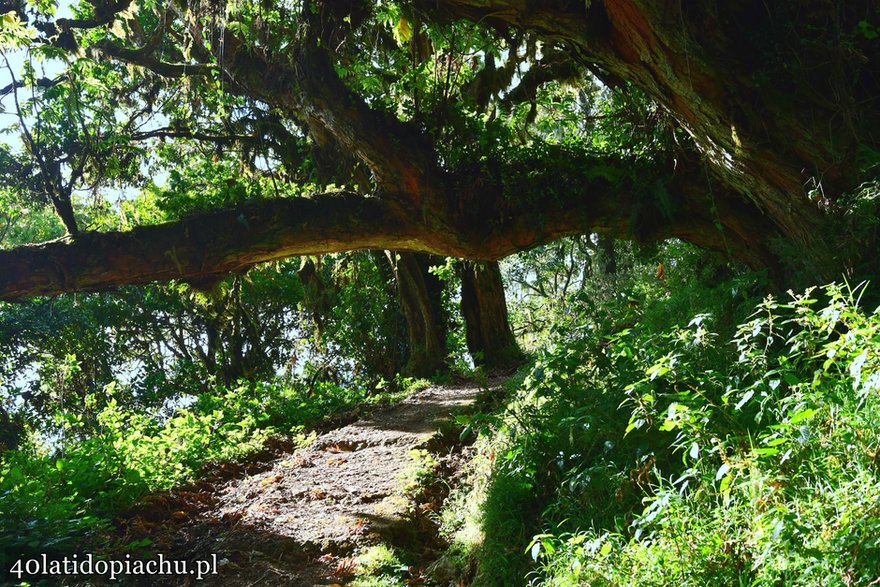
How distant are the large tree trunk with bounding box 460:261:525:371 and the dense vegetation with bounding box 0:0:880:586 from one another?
43 mm


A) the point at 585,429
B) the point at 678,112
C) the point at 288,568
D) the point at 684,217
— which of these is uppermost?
the point at 678,112

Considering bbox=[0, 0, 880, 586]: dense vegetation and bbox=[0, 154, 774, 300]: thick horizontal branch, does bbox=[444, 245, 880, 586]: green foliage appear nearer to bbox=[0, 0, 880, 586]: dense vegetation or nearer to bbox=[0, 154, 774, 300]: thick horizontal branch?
bbox=[0, 0, 880, 586]: dense vegetation

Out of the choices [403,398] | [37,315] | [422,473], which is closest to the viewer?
[422,473]

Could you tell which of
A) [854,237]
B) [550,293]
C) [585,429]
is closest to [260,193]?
[585,429]

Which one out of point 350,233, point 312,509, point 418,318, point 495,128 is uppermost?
point 495,128

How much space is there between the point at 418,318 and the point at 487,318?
4.30 ft

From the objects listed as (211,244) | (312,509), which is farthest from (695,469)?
(211,244)

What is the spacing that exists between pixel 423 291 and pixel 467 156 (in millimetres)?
5530

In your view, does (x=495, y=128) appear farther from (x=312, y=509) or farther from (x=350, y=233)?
(x=312, y=509)

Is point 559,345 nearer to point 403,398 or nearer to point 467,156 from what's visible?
point 467,156

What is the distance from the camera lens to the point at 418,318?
13055 millimetres

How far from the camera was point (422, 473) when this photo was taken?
6.26m

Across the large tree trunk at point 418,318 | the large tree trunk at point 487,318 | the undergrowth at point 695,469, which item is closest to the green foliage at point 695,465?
the undergrowth at point 695,469

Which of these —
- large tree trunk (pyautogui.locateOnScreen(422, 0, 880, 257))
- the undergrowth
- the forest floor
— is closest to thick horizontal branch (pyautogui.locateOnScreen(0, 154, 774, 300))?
large tree trunk (pyautogui.locateOnScreen(422, 0, 880, 257))
